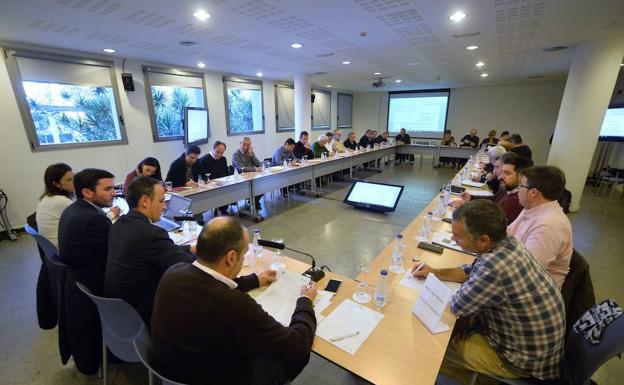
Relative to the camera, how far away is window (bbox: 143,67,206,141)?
5609 mm

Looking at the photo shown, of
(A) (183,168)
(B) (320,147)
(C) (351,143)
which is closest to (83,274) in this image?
(A) (183,168)

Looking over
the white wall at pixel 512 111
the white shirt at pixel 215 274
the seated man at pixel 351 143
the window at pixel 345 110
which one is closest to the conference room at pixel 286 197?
the white shirt at pixel 215 274

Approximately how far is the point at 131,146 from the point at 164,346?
565 cm

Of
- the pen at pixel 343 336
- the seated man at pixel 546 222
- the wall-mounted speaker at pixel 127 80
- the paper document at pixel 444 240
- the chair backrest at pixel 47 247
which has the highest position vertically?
the wall-mounted speaker at pixel 127 80

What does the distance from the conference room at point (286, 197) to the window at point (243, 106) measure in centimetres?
8

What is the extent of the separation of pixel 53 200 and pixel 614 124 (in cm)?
1030

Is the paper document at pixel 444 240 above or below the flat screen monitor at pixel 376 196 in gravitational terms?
above

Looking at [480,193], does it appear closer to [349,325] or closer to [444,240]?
[444,240]

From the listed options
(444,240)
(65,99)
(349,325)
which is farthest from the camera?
(65,99)

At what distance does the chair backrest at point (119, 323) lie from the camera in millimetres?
1220

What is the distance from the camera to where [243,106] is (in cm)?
774

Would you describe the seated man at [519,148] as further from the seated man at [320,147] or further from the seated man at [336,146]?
the seated man at [336,146]

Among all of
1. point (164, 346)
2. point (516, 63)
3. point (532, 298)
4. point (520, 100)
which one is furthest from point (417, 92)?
point (164, 346)

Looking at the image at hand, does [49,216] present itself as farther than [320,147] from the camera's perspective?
No
